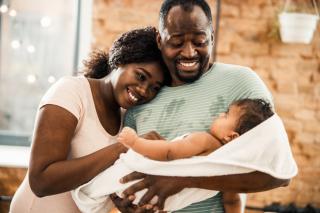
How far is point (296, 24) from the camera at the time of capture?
293 cm

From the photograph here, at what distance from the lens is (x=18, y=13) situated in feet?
11.9

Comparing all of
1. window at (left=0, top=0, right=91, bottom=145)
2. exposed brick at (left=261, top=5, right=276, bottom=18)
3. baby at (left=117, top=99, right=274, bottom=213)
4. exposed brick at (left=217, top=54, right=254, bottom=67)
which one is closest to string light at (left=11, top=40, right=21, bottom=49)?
window at (left=0, top=0, right=91, bottom=145)

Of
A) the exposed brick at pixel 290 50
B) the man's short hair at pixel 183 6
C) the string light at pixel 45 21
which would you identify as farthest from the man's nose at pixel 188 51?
the string light at pixel 45 21

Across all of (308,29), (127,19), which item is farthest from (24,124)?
(308,29)

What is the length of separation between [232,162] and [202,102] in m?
0.25

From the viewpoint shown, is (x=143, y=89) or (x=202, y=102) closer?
(x=202, y=102)

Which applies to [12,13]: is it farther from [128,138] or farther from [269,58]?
[128,138]

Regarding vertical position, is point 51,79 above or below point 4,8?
below

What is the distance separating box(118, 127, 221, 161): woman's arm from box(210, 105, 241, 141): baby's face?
0.09 ft

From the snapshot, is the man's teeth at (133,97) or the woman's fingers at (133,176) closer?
the woman's fingers at (133,176)

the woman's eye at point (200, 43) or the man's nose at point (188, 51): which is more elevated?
the woman's eye at point (200, 43)

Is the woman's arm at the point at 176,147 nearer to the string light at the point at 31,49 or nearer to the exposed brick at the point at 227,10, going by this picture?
the exposed brick at the point at 227,10

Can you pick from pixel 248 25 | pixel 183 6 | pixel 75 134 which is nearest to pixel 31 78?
pixel 248 25

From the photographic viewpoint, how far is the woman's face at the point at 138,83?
159 centimetres
